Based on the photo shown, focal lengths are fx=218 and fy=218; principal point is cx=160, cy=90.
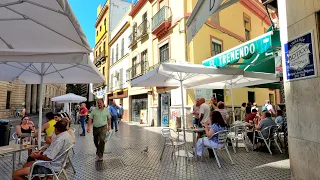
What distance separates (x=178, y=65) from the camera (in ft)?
18.0

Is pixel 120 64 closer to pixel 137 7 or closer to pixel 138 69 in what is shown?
pixel 138 69

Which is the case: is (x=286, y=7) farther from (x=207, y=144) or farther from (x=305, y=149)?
(x=207, y=144)

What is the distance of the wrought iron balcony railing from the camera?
1488 centimetres

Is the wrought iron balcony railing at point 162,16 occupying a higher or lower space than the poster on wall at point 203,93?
higher

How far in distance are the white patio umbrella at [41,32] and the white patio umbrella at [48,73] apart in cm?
147

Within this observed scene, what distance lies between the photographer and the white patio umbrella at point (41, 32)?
285cm

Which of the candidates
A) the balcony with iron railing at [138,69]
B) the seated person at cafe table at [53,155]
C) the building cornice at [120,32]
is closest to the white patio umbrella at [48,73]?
the seated person at cafe table at [53,155]

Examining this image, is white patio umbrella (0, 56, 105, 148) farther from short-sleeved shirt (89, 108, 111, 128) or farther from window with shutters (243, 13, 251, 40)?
window with shutters (243, 13, 251, 40)

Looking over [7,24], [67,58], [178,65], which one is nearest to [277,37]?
[178,65]

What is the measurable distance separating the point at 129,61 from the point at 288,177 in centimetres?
1901

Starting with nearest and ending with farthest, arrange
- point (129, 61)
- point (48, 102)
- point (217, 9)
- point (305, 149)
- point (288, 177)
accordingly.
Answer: point (217, 9) → point (305, 149) → point (288, 177) → point (129, 61) → point (48, 102)

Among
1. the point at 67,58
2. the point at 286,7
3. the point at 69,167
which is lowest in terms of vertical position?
the point at 69,167

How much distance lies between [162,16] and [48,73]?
37.1 feet

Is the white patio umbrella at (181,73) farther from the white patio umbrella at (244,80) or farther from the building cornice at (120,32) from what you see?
the building cornice at (120,32)
